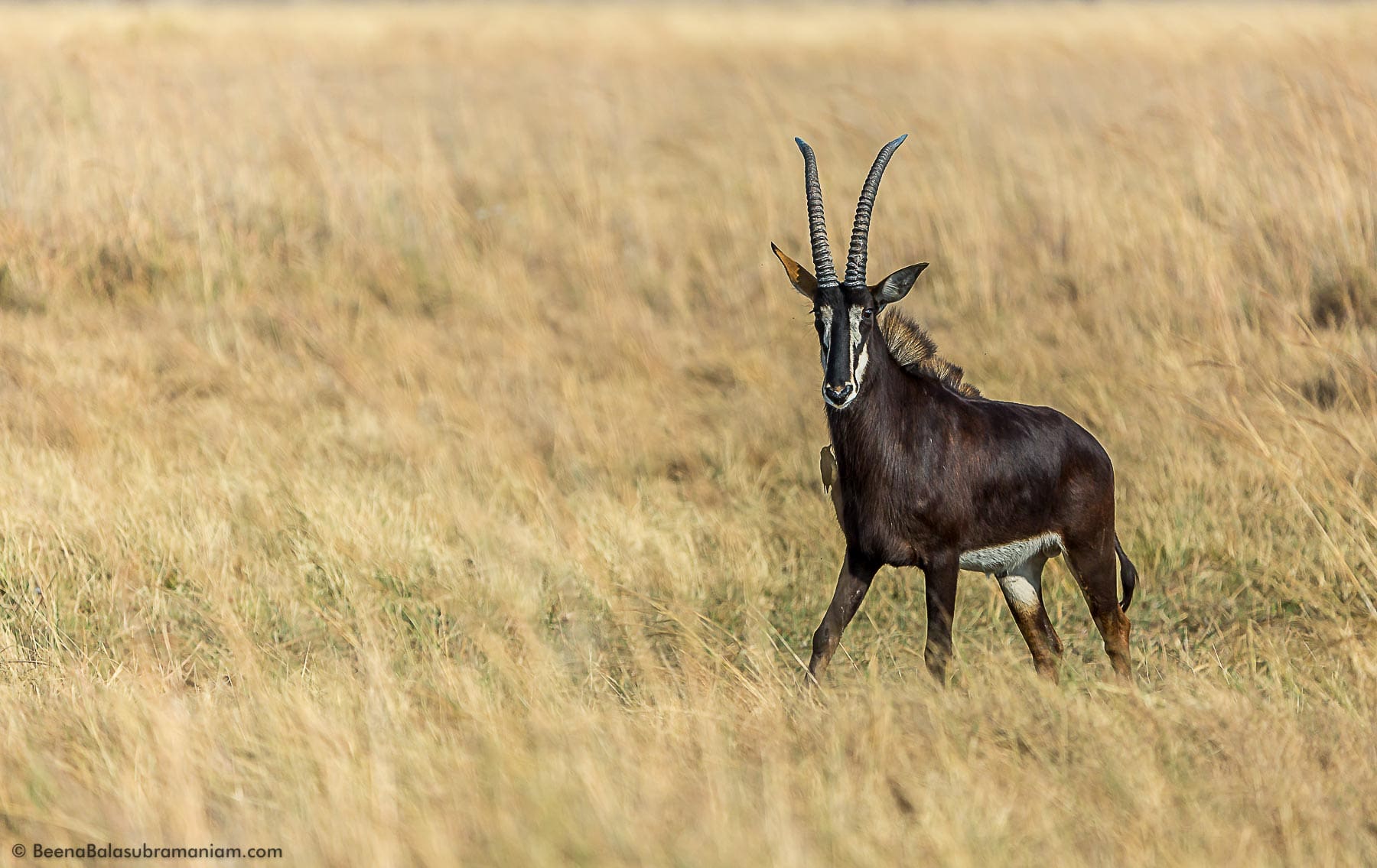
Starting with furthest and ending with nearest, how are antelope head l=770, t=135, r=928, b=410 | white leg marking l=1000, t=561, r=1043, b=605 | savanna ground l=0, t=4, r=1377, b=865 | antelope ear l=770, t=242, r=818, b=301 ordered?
white leg marking l=1000, t=561, r=1043, b=605 < antelope ear l=770, t=242, r=818, b=301 < antelope head l=770, t=135, r=928, b=410 < savanna ground l=0, t=4, r=1377, b=865

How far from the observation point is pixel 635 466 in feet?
20.5

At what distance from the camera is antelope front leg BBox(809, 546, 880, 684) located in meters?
4.04

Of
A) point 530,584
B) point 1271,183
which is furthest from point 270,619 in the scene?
point 1271,183

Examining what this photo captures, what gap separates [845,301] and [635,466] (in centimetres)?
251

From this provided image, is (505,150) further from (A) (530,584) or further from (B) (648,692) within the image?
(B) (648,692)

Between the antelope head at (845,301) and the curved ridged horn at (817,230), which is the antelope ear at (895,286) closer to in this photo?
the antelope head at (845,301)

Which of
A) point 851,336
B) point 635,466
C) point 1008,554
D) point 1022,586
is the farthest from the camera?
point 635,466

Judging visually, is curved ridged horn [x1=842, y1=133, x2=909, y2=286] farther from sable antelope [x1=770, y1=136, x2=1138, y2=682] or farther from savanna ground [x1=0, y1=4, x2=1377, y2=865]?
savanna ground [x1=0, y1=4, x2=1377, y2=865]

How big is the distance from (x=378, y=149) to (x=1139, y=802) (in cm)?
734

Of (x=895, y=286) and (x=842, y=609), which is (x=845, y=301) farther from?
(x=842, y=609)

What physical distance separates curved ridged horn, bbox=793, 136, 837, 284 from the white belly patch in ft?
3.06

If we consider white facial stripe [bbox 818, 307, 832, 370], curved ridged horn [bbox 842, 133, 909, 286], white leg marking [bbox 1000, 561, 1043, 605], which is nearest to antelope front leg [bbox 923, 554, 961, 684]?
white leg marking [bbox 1000, 561, 1043, 605]

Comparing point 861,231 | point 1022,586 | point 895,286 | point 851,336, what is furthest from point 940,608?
point 861,231

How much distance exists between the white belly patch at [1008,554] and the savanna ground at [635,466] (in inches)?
11.8
